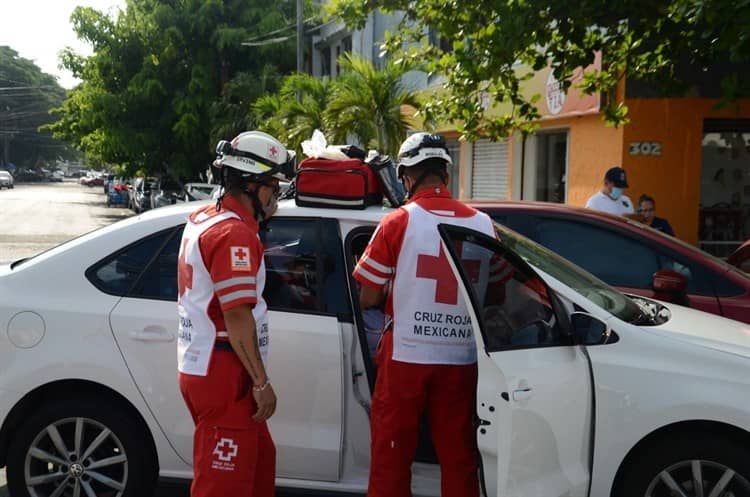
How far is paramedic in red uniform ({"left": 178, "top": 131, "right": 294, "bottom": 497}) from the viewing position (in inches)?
120

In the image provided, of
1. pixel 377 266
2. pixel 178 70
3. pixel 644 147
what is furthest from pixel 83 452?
pixel 178 70

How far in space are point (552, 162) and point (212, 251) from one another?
11.8 m

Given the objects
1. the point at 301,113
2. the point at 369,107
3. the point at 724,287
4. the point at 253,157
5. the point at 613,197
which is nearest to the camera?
the point at 253,157

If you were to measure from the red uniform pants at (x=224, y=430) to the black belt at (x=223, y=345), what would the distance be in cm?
1

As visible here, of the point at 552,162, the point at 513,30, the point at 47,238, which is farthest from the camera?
the point at 47,238

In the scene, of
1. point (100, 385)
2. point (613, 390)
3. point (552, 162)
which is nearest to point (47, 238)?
point (552, 162)

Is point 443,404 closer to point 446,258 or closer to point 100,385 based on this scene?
point 446,258

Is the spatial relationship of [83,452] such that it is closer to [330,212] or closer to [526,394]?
[330,212]

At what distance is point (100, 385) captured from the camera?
151 inches

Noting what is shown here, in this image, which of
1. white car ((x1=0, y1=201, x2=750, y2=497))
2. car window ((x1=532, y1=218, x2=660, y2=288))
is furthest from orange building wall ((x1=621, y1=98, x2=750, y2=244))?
white car ((x1=0, y1=201, x2=750, y2=497))

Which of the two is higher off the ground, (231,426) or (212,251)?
(212,251)

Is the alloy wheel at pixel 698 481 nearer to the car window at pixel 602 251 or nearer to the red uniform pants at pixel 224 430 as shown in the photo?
the red uniform pants at pixel 224 430

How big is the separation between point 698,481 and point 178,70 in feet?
94.0

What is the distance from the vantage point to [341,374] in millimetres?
3686
